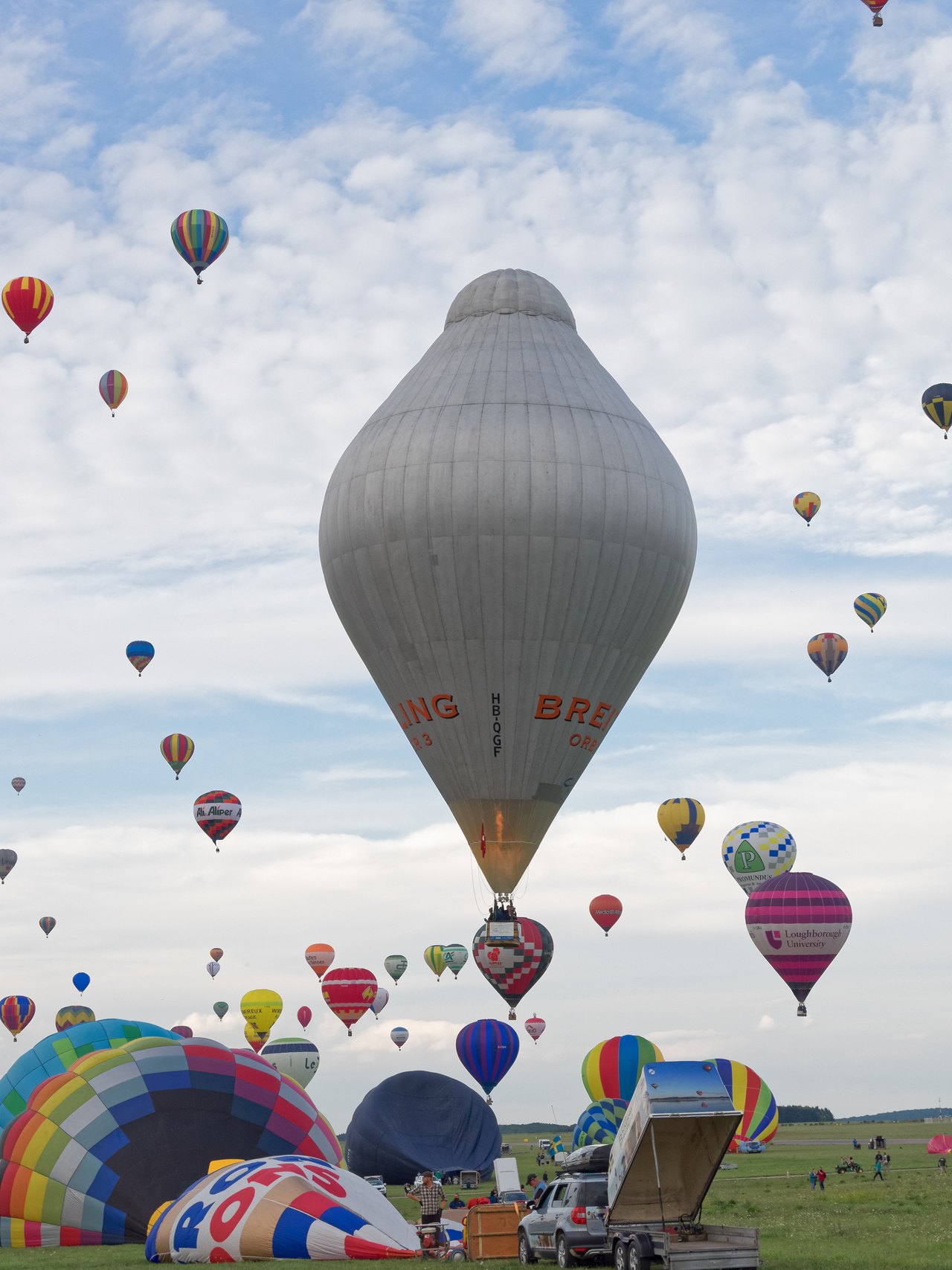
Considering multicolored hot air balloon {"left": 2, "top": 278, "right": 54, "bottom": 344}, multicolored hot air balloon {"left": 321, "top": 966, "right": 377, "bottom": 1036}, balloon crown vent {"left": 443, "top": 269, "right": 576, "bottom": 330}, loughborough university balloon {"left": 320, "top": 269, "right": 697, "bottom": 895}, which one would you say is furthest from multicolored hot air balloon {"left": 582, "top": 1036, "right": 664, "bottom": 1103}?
multicolored hot air balloon {"left": 2, "top": 278, "right": 54, "bottom": 344}

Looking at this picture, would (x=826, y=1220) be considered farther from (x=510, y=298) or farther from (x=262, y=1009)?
(x=262, y=1009)

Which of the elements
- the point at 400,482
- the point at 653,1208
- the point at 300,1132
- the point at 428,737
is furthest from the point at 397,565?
the point at 653,1208

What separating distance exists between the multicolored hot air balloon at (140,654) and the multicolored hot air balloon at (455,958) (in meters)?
23.6

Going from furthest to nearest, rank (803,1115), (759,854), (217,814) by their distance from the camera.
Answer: (803,1115) → (759,854) → (217,814)

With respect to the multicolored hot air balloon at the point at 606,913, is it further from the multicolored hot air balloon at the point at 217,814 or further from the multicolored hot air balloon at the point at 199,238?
the multicolored hot air balloon at the point at 199,238

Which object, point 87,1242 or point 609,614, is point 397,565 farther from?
point 87,1242

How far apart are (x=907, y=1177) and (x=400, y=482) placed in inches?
894

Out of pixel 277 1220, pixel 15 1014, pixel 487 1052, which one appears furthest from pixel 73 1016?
pixel 277 1220

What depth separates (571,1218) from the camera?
1856cm

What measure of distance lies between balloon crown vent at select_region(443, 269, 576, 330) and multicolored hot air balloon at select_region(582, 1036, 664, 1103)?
74.5 ft

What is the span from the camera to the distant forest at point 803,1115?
6127 inches

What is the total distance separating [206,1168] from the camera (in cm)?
2152

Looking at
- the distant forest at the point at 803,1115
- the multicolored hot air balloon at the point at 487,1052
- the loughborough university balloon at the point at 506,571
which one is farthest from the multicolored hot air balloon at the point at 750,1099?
the distant forest at the point at 803,1115

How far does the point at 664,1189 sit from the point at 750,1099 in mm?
31832
